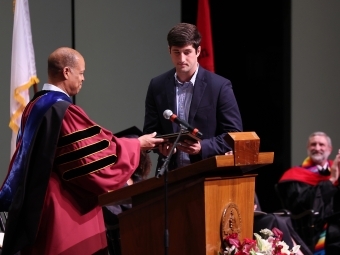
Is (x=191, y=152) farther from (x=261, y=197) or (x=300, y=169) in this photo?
(x=261, y=197)

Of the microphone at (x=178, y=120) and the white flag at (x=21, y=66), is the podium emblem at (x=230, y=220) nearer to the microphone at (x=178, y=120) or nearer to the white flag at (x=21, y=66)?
the microphone at (x=178, y=120)

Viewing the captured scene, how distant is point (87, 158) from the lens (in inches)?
149

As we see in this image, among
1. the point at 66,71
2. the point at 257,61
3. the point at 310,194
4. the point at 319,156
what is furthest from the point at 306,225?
the point at 66,71

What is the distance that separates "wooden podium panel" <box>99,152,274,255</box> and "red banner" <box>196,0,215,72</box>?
3.75m

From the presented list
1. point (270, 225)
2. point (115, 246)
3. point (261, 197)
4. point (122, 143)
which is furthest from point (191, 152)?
point (261, 197)

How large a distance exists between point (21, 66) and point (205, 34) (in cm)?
204

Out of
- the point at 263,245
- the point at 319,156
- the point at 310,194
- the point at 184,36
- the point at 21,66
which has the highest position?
the point at 184,36

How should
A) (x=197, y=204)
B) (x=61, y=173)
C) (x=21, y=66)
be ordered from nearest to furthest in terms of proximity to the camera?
(x=197, y=204) < (x=61, y=173) < (x=21, y=66)

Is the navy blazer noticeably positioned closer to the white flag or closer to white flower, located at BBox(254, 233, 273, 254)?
white flower, located at BBox(254, 233, 273, 254)

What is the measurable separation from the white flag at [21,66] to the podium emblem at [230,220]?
112 inches

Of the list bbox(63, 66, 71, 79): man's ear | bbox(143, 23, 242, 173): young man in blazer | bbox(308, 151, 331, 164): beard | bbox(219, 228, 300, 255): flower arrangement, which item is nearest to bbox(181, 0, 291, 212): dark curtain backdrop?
bbox(308, 151, 331, 164): beard

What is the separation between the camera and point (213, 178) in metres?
3.32

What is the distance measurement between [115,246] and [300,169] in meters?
2.61

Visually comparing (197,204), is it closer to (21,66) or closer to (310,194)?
(21,66)
